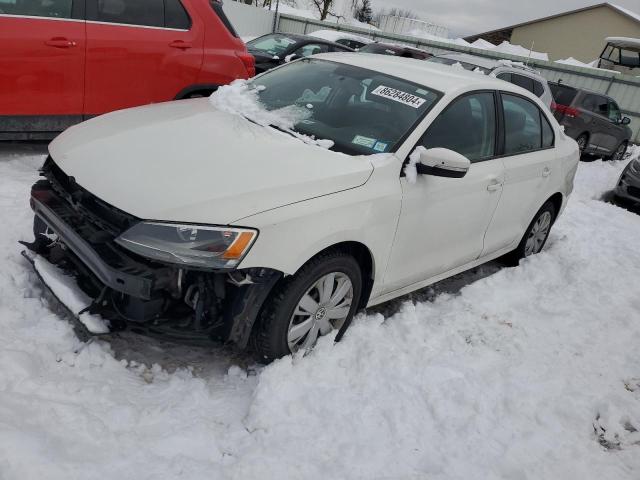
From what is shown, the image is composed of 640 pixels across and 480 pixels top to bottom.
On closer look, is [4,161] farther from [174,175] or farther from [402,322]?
[402,322]

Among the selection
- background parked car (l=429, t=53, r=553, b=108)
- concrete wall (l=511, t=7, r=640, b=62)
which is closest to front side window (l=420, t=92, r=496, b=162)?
background parked car (l=429, t=53, r=553, b=108)

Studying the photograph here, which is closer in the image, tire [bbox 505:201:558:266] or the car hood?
the car hood

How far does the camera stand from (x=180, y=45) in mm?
5344

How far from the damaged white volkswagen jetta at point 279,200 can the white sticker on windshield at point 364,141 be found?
1 centimetres

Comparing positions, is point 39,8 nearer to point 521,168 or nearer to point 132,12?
point 132,12

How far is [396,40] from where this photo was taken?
22500 millimetres

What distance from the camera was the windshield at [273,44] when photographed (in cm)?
1006

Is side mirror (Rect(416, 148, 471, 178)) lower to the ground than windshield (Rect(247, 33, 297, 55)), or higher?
higher

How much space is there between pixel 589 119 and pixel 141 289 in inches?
463

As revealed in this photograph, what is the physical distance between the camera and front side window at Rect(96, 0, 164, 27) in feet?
16.3

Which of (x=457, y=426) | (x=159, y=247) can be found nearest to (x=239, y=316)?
(x=159, y=247)

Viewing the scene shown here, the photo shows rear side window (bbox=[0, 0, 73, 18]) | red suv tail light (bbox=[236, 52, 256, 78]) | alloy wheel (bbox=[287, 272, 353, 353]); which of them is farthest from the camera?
red suv tail light (bbox=[236, 52, 256, 78])

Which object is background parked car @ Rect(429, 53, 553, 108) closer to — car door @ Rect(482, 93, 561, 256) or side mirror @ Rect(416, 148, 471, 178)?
car door @ Rect(482, 93, 561, 256)

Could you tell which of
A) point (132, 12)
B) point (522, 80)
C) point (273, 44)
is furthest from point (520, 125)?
point (273, 44)
